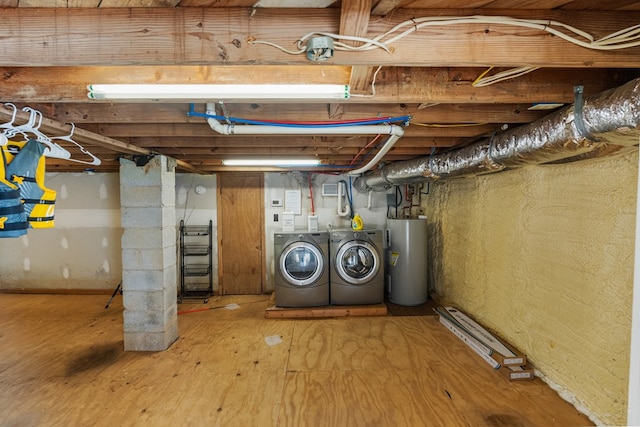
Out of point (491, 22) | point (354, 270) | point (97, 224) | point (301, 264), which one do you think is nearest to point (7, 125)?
point (491, 22)

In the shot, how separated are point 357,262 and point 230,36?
338 cm

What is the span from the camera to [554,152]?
1.69 metres

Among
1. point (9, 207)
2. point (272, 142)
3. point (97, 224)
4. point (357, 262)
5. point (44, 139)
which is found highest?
point (272, 142)

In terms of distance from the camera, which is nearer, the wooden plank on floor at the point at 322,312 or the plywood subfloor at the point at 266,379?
the plywood subfloor at the point at 266,379

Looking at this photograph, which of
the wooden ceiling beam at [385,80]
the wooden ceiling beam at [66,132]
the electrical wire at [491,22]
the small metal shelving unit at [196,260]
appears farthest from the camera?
the small metal shelving unit at [196,260]

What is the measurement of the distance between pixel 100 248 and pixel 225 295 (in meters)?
2.13

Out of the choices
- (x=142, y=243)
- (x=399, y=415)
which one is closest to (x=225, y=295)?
(x=142, y=243)

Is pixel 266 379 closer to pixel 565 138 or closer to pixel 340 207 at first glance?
pixel 565 138

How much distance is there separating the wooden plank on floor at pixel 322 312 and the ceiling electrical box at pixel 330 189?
1777mm

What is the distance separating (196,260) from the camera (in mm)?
4875

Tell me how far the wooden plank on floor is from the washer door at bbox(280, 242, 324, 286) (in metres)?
0.34

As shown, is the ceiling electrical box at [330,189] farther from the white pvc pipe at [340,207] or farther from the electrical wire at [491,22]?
the electrical wire at [491,22]

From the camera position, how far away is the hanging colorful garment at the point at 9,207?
1579 millimetres

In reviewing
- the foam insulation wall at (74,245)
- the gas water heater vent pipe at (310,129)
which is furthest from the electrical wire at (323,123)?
the foam insulation wall at (74,245)
